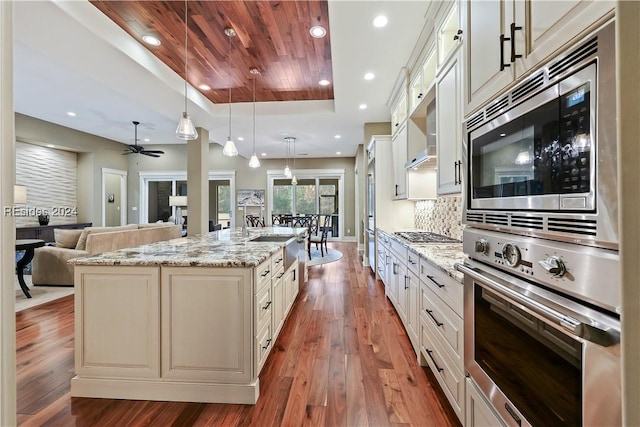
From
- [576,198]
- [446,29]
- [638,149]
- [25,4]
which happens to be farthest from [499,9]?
[25,4]

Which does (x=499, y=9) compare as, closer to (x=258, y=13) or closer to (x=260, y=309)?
(x=260, y=309)

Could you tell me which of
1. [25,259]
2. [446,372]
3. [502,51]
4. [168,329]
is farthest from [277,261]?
[25,259]

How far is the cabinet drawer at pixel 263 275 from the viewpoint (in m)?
1.79

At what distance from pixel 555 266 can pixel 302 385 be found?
1.69 meters

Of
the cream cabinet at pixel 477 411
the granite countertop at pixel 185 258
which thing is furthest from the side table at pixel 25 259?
the cream cabinet at pixel 477 411

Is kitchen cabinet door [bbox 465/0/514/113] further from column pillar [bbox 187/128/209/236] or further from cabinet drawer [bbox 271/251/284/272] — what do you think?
column pillar [bbox 187/128/209/236]

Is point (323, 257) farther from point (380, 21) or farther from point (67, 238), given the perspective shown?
point (380, 21)

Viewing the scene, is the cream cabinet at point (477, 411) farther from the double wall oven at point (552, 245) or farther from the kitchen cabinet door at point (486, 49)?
the kitchen cabinet door at point (486, 49)

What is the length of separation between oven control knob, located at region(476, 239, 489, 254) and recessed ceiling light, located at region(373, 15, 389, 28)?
2242mm

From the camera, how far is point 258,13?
281cm

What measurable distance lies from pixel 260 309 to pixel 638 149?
1811 millimetres

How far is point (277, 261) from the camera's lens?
237 cm

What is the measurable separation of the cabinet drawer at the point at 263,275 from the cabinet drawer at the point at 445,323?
3.61 ft

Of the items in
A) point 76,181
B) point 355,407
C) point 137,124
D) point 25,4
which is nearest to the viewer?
point 355,407
